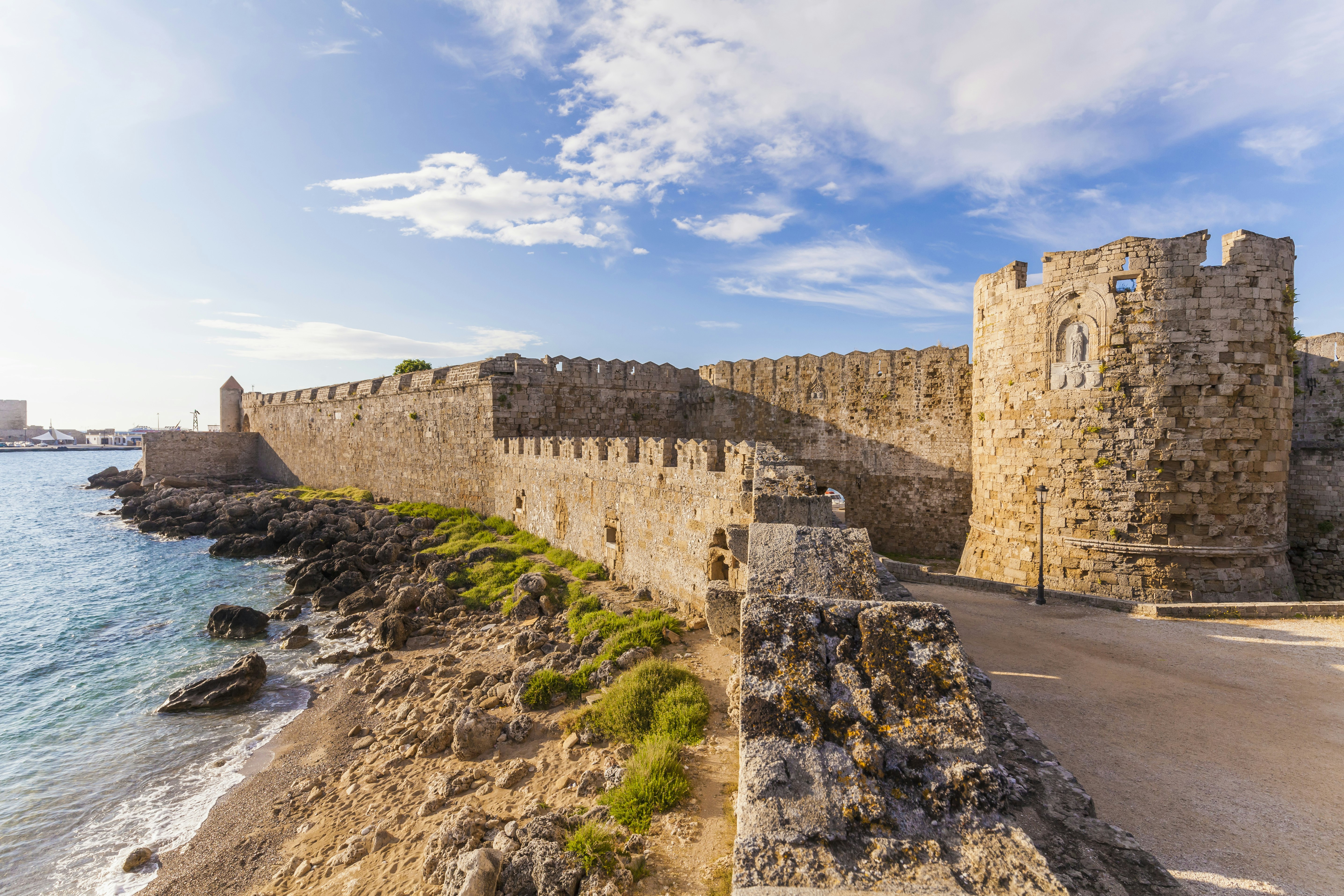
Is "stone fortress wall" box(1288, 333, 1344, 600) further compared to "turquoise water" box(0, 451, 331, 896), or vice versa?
"stone fortress wall" box(1288, 333, 1344, 600)

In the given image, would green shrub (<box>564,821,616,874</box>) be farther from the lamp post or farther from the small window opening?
the lamp post

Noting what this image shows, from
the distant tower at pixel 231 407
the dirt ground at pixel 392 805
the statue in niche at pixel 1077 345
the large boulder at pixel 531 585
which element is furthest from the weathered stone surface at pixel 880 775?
the distant tower at pixel 231 407

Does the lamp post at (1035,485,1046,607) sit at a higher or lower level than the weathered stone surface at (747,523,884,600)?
lower

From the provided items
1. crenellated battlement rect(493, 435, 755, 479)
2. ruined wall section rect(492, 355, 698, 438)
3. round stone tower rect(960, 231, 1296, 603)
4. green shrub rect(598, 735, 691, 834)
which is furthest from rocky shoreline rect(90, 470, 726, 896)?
round stone tower rect(960, 231, 1296, 603)

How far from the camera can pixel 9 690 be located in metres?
12.2

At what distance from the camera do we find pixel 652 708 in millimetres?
6031

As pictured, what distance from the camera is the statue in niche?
1131cm

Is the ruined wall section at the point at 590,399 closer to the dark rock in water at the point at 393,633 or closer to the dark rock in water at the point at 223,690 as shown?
the dark rock in water at the point at 393,633

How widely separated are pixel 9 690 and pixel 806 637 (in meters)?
18.1

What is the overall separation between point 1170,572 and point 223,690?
17482 millimetres

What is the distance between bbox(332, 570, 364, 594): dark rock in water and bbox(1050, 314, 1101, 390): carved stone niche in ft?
57.7

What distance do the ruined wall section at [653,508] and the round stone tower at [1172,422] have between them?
711 centimetres

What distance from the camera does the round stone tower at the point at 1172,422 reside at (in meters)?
10.5

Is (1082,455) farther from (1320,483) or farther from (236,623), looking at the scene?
(236,623)
